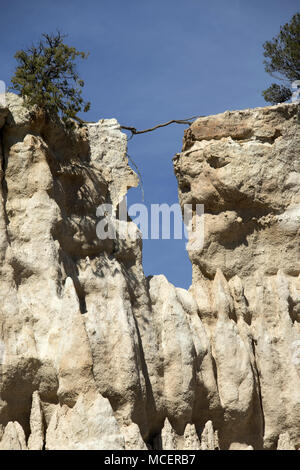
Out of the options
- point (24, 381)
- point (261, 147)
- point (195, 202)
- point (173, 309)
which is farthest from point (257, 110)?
point (24, 381)

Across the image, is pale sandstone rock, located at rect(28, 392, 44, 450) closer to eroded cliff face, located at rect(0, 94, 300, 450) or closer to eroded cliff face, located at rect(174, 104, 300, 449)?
eroded cliff face, located at rect(0, 94, 300, 450)

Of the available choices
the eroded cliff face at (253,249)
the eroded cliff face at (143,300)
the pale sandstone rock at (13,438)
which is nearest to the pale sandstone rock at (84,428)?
the eroded cliff face at (143,300)

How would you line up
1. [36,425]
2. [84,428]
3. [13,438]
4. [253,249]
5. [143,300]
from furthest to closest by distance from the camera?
[253,249]
[143,300]
[36,425]
[84,428]
[13,438]

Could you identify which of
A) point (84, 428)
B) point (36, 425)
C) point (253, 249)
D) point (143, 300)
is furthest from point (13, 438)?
point (253, 249)

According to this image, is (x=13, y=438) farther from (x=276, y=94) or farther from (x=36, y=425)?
(x=276, y=94)

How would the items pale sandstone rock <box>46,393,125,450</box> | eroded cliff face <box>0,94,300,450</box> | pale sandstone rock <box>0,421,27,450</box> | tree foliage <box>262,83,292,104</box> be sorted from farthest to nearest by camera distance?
tree foliage <box>262,83,292,104</box>, eroded cliff face <box>0,94,300,450</box>, pale sandstone rock <box>46,393,125,450</box>, pale sandstone rock <box>0,421,27,450</box>

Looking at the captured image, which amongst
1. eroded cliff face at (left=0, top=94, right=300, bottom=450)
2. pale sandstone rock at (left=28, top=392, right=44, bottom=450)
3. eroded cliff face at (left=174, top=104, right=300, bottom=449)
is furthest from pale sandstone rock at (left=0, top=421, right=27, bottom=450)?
eroded cliff face at (left=174, top=104, right=300, bottom=449)

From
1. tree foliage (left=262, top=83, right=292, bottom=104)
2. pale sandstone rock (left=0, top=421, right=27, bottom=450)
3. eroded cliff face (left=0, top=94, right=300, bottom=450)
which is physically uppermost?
tree foliage (left=262, top=83, right=292, bottom=104)

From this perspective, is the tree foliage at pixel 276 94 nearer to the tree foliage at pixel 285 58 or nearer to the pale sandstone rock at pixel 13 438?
the tree foliage at pixel 285 58

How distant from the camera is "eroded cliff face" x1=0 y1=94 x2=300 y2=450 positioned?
46.0ft

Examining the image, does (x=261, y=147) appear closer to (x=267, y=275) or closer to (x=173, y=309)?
(x=267, y=275)

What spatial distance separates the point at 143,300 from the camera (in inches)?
634

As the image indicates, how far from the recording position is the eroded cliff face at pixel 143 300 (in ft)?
46.0
